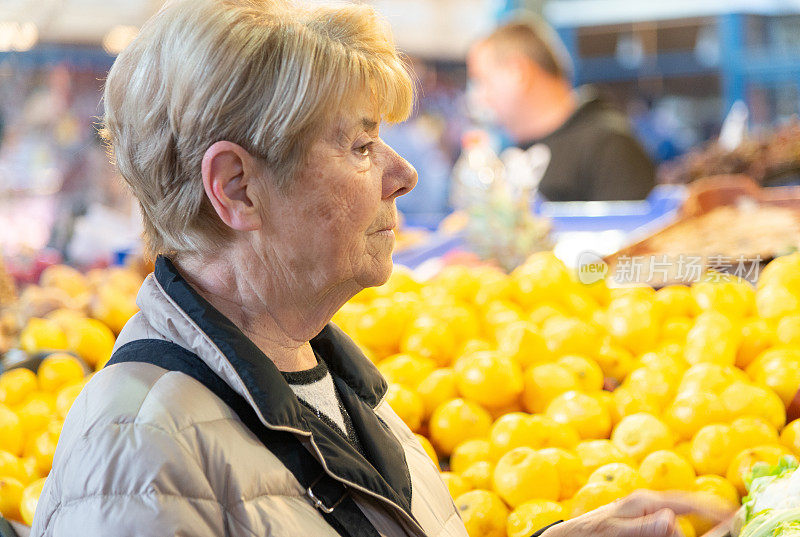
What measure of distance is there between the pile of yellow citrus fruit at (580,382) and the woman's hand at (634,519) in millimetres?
229

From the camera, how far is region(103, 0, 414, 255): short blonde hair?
102cm

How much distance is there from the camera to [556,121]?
589cm

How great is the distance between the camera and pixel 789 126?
499 centimetres

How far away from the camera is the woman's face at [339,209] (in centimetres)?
110

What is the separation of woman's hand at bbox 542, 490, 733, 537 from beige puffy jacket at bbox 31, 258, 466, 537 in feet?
0.87

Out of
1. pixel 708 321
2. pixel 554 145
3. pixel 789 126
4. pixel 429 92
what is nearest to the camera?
pixel 708 321

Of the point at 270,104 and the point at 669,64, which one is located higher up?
the point at 270,104

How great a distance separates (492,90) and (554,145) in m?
0.71

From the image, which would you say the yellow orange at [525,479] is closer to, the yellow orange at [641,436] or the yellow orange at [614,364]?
the yellow orange at [641,436]

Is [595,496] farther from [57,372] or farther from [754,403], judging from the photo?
[57,372]

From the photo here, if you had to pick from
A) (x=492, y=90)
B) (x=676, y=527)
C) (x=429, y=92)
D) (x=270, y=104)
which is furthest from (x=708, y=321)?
(x=429, y=92)

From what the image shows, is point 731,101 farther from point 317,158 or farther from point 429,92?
point 317,158

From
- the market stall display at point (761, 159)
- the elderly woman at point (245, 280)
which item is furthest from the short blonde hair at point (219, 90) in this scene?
the market stall display at point (761, 159)

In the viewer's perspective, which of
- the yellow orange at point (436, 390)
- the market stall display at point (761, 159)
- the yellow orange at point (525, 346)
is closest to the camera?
the yellow orange at point (436, 390)
